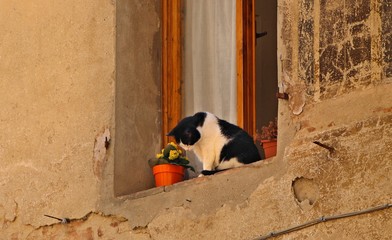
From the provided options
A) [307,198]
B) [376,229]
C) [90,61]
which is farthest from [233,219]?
[90,61]

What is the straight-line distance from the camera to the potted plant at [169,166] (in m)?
9.31

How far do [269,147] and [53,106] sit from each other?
71.5 inches

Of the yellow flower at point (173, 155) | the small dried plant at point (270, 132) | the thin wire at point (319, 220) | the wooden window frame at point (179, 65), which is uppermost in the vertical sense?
the wooden window frame at point (179, 65)

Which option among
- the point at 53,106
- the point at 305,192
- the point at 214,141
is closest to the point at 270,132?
the point at 214,141

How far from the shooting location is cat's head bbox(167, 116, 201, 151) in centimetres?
921

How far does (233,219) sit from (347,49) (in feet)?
4.26

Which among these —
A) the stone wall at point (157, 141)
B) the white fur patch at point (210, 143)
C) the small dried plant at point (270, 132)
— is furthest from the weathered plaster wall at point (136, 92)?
the small dried plant at point (270, 132)

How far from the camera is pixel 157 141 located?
382 inches

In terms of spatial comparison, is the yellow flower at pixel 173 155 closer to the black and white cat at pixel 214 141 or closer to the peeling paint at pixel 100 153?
the black and white cat at pixel 214 141

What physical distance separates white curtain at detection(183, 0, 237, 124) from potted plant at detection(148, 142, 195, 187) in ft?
1.50

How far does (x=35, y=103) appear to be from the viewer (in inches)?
391

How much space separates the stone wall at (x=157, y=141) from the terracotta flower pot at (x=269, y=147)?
33 cm

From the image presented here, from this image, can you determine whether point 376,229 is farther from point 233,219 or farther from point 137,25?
point 137,25

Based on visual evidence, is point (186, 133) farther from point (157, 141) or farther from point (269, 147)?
point (269, 147)
